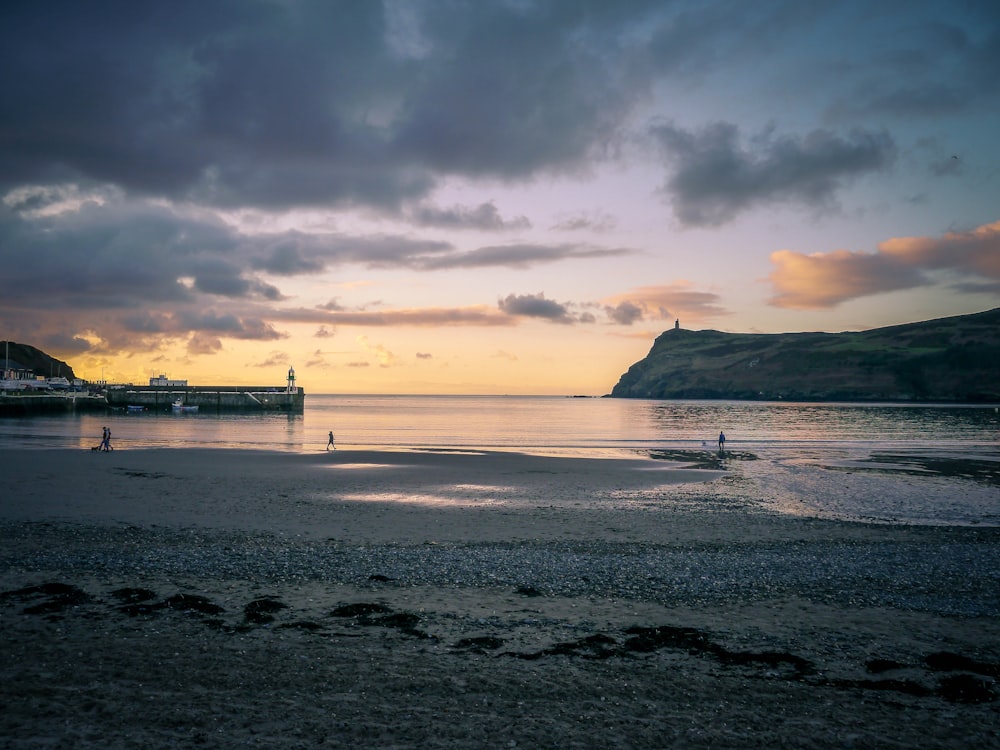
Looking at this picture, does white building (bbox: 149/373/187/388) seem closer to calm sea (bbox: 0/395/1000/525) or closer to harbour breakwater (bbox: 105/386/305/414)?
harbour breakwater (bbox: 105/386/305/414)

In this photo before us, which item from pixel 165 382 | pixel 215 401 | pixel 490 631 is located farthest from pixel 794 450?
pixel 165 382

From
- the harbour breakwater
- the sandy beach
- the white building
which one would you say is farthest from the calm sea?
the white building

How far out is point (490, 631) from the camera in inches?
440

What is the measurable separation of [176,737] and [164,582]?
7424mm

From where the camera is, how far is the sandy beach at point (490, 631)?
7.90 metres

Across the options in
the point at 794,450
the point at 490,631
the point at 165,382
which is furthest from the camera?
the point at 165,382

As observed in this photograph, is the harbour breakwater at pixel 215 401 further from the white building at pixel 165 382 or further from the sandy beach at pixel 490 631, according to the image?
the sandy beach at pixel 490 631

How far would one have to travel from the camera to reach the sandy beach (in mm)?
7898

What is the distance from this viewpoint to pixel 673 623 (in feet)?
38.5

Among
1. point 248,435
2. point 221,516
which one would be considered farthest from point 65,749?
point 248,435

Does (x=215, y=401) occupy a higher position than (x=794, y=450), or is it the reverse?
(x=215, y=401)

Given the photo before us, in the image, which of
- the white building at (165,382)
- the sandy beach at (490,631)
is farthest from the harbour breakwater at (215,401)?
the sandy beach at (490,631)

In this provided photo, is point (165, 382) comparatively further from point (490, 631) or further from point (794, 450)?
point (490, 631)

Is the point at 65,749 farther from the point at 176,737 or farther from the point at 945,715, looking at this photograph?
the point at 945,715
